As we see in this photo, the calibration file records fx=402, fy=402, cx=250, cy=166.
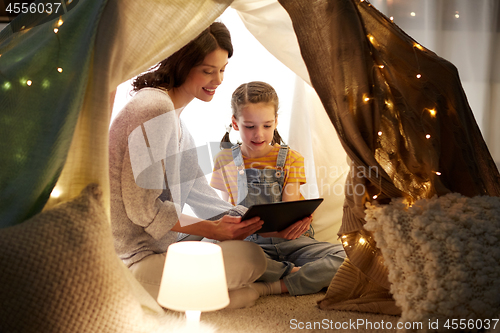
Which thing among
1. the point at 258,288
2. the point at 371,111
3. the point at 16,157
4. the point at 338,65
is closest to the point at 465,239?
the point at 371,111

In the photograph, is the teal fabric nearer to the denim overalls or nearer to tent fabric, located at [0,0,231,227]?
tent fabric, located at [0,0,231,227]

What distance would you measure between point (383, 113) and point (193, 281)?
2.49 feet

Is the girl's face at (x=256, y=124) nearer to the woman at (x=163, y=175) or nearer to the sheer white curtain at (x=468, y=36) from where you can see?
the woman at (x=163, y=175)

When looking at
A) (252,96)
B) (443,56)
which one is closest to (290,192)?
(252,96)

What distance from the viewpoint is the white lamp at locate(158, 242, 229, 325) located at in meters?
0.94

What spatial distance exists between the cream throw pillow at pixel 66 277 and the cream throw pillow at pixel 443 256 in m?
0.64

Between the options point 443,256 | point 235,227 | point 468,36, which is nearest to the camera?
point 443,256

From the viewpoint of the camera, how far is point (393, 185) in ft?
3.94

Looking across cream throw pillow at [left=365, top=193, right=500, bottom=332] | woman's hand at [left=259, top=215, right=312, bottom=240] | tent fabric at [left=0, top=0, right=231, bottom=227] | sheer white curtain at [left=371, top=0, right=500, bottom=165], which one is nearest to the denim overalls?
woman's hand at [left=259, top=215, right=312, bottom=240]

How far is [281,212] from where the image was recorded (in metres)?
1.32

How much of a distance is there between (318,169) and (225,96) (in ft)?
1.85

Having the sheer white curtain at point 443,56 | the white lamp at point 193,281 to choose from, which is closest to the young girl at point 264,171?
the sheer white curtain at point 443,56

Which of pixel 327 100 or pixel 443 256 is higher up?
pixel 327 100

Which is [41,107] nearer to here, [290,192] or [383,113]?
[383,113]
